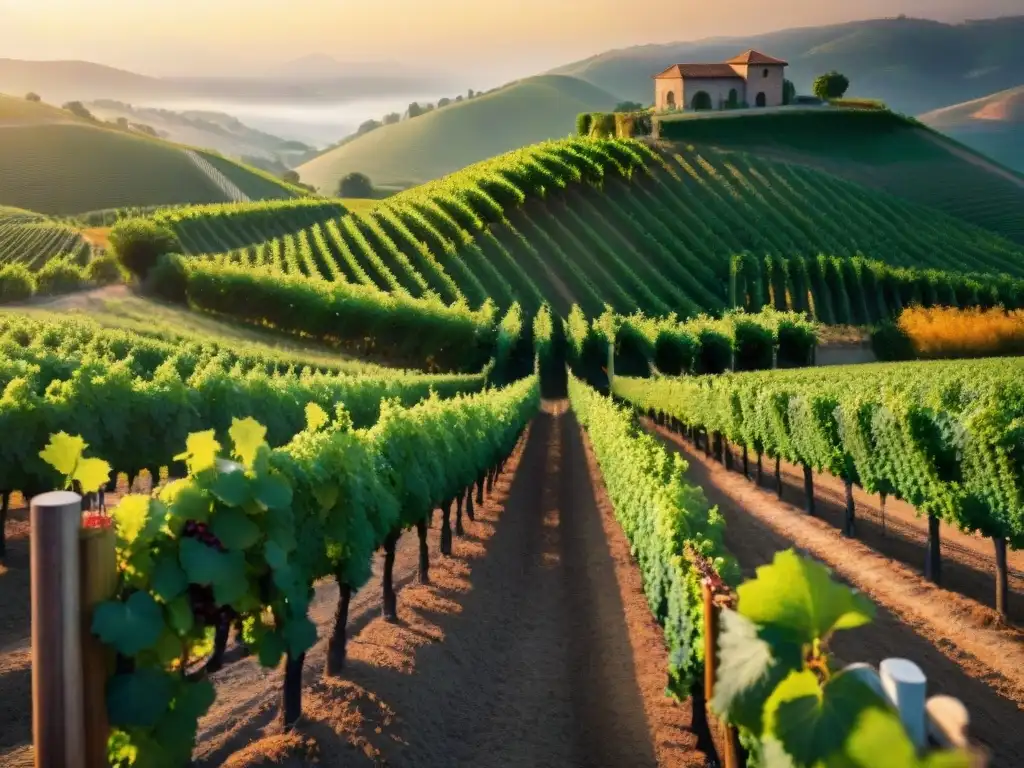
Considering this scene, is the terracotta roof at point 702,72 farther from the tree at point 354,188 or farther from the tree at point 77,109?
the tree at point 77,109

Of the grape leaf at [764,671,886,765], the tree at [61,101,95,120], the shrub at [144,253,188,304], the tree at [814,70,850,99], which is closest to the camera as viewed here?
the grape leaf at [764,671,886,765]

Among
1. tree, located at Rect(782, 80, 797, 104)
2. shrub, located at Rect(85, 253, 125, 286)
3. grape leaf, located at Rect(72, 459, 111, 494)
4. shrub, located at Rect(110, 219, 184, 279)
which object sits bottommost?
grape leaf, located at Rect(72, 459, 111, 494)

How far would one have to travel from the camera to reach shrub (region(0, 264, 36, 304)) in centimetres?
6050

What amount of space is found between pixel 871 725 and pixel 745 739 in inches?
109

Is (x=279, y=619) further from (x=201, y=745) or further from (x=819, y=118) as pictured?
(x=819, y=118)

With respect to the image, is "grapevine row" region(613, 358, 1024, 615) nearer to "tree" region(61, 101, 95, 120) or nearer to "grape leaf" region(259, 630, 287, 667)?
"grape leaf" region(259, 630, 287, 667)

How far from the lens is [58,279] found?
219ft

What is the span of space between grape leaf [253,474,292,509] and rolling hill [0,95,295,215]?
136 metres

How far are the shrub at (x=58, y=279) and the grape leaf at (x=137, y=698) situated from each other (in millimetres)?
65481

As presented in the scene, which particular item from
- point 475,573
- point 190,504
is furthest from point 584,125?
point 190,504

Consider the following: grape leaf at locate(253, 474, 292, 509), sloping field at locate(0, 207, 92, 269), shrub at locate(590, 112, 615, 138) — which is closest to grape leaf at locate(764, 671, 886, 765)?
grape leaf at locate(253, 474, 292, 509)

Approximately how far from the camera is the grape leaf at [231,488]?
599cm

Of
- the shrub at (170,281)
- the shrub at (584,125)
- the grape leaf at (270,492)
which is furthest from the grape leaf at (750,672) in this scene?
the shrub at (584,125)

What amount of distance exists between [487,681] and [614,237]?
7299 centimetres
